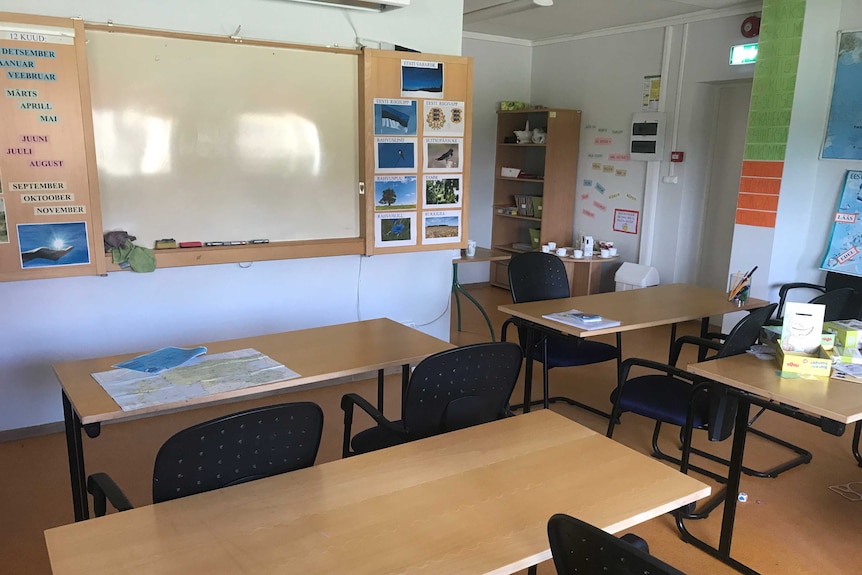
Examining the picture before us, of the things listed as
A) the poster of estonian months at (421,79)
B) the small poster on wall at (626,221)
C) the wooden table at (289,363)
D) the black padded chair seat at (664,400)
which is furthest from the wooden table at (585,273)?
the wooden table at (289,363)

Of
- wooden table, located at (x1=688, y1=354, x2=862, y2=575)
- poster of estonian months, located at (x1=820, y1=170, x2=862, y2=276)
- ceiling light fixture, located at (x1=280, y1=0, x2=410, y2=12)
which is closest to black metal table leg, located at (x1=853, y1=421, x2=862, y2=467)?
wooden table, located at (x1=688, y1=354, x2=862, y2=575)

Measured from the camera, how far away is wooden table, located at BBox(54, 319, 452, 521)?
2115 mm

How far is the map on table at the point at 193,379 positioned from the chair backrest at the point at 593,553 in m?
1.37

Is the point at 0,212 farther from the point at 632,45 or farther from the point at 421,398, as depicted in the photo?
the point at 632,45

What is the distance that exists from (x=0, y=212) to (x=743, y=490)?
3.83 metres

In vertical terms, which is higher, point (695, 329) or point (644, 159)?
point (644, 159)

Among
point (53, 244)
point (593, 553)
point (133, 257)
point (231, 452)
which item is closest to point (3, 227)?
point (53, 244)

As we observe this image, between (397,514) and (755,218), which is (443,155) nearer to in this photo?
(755,218)

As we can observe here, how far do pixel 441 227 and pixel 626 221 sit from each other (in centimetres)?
284

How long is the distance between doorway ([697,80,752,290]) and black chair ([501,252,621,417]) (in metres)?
2.53

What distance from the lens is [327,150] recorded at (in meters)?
4.08

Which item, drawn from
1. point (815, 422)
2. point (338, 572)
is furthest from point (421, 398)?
point (815, 422)

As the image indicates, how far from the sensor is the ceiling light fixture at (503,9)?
17.9 feet

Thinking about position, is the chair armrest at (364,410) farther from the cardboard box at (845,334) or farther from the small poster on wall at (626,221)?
the small poster on wall at (626,221)
